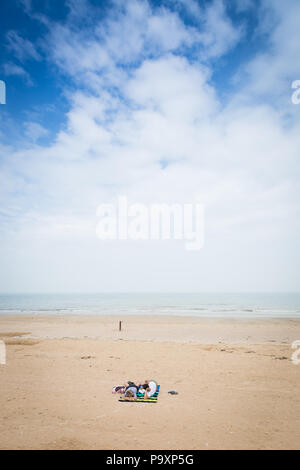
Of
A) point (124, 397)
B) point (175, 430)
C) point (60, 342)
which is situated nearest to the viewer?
point (175, 430)

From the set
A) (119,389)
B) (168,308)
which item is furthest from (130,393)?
(168,308)

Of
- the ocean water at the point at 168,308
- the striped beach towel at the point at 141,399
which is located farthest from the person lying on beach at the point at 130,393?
the ocean water at the point at 168,308

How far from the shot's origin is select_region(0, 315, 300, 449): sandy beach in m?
5.27

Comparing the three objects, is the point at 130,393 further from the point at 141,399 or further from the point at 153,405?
the point at 153,405

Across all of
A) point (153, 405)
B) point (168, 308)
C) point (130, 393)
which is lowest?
point (168, 308)

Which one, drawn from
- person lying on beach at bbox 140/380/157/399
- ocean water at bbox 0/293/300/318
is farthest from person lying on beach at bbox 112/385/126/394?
ocean water at bbox 0/293/300/318

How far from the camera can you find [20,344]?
582 inches

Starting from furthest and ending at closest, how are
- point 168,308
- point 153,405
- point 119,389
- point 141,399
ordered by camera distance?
point 168,308 → point 119,389 → point 141,399 → point 153,405

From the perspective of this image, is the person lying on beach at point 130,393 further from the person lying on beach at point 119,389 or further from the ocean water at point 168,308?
the ocean water at point 168,308

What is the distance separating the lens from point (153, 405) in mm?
6906
